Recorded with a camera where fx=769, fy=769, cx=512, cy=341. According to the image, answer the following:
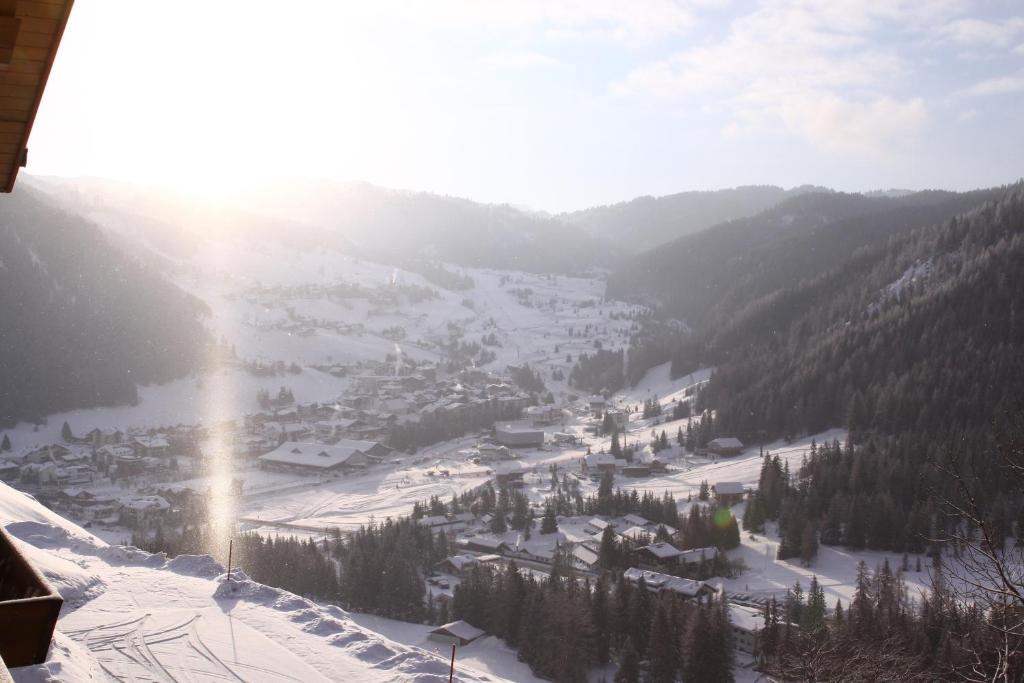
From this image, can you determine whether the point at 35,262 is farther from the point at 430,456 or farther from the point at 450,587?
the point at 450,587

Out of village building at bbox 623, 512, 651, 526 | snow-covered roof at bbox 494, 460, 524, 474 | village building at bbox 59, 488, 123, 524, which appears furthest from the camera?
snow-covered roof at bbox 494, 460, 524, 474

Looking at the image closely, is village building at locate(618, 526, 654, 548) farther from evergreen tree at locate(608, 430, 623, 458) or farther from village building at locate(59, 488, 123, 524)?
village building at locate(59, 488, 123, 524)

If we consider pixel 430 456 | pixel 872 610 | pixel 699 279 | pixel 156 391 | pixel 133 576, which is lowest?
pixel 156 391

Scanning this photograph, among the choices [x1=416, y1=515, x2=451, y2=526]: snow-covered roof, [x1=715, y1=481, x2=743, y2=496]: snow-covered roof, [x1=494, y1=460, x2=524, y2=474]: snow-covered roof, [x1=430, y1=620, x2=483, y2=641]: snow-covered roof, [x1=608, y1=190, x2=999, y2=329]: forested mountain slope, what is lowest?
[x1=416, y1=515, x2=451, y2=526]: snow-covered roof

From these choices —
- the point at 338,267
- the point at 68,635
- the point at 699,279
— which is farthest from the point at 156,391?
the point at 699,279

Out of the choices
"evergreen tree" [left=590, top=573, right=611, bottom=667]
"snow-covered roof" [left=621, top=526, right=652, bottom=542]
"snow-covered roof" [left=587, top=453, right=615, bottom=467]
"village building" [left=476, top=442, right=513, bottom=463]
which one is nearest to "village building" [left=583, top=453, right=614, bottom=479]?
"snow-covered roof" [left=587, top=453, right=615, bottom=467]

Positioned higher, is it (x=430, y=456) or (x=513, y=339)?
(x=513, y=339)

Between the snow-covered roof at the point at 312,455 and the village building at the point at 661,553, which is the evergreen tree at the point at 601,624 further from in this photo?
the snow-covered roof at the point at 312,455
